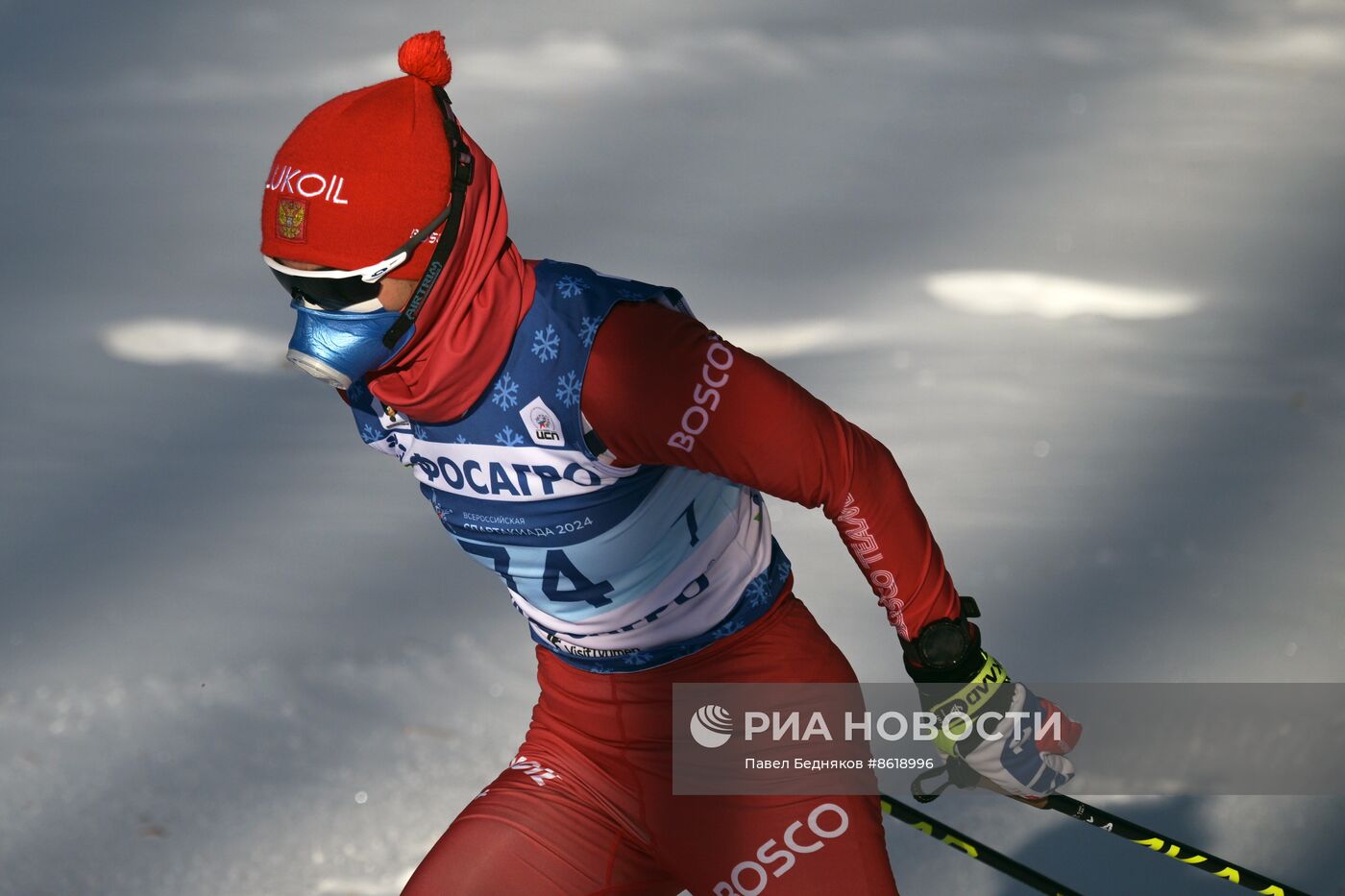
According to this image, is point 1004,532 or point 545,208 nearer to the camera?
point 1004,532

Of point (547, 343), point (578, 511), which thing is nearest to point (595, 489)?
point (578, 511)

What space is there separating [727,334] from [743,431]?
1.99 meters

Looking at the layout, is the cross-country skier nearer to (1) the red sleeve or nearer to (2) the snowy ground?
(1) the red sleeve

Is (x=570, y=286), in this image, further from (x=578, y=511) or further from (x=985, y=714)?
(x=985, y=714)

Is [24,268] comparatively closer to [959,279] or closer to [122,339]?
[122,339]

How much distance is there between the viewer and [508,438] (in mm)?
1329

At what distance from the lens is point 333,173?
49.1 inches

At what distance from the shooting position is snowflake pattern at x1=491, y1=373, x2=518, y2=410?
1.31m

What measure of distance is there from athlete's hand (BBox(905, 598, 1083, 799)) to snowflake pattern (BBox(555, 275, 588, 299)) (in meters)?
0.42

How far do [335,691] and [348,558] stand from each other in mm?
370

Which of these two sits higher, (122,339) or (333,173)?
(333,173)

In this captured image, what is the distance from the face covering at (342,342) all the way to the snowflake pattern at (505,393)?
85mm

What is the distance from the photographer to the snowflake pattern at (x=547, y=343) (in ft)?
4.27

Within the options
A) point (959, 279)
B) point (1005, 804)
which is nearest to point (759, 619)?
point (1005, 804)
